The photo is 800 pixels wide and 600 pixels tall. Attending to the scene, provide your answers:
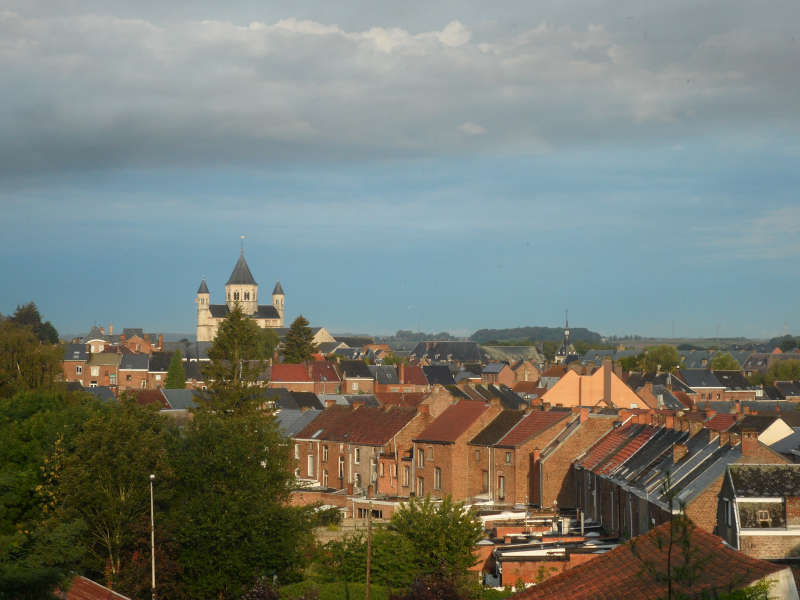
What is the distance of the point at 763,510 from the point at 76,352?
14652 cm

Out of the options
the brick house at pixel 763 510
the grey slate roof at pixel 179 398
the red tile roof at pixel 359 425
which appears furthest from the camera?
the grey slate roof at pixel 179 398

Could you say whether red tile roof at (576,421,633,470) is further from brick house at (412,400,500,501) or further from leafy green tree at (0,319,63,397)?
leafy green tree at (0,319,63,397)

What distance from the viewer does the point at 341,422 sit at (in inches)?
2773

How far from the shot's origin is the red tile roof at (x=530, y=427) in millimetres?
55656

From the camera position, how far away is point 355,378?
14688 centimetres

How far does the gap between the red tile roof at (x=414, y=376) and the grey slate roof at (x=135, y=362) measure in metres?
41.6

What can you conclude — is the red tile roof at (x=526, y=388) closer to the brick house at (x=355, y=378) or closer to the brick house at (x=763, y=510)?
the brick house at (x=355, y=378)

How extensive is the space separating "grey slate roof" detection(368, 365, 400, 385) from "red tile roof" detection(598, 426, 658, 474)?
104 metres

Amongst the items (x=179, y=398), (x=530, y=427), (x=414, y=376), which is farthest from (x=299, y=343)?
(x=530, y=427)

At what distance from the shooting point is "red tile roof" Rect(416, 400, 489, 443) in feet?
198

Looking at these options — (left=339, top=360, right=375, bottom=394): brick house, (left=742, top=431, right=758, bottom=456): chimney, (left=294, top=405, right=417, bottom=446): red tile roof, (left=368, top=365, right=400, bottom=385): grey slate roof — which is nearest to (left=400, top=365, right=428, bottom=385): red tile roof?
(left=368, top=365, right=400, bottom=385): grey slate roof

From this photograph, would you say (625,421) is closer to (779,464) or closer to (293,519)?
(779,464)

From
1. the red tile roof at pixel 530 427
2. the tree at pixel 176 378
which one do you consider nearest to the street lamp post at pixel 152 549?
the red tile roof at pixel 530 427

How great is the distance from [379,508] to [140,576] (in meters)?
23.2
